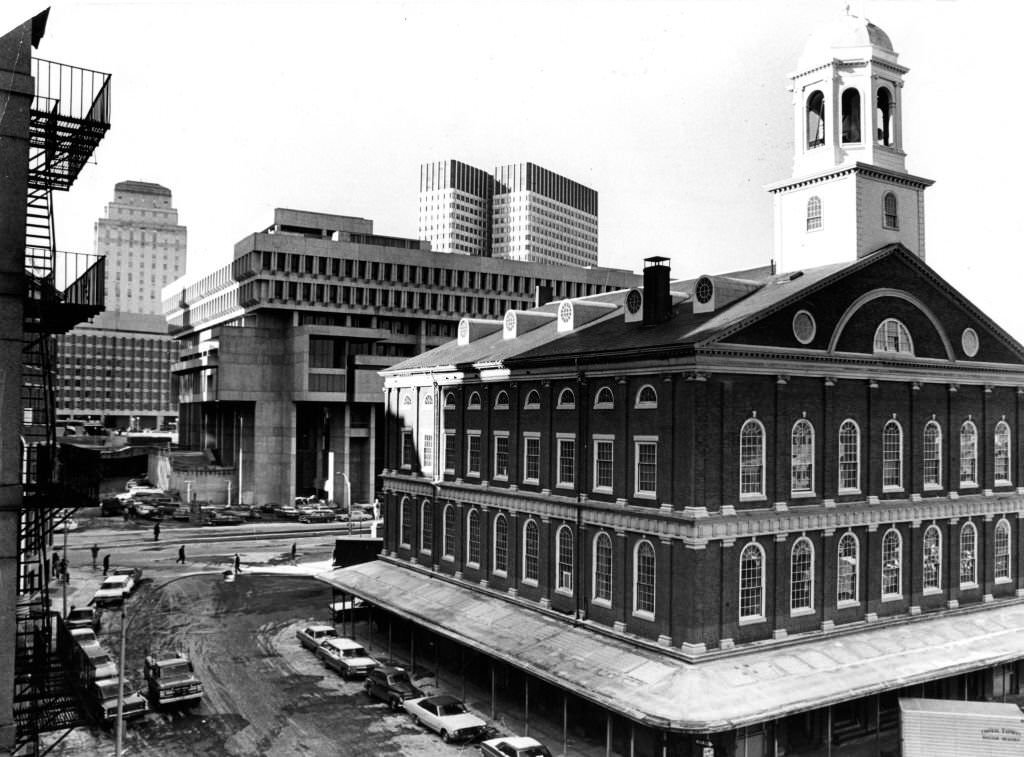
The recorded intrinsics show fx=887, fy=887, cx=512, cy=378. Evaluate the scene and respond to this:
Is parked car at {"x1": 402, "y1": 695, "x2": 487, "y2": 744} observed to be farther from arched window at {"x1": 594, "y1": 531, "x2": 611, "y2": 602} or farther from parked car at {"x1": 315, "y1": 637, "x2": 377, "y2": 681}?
arched window at {"x1": 594, "y1": 531, "x2": 611, "y2": 602}

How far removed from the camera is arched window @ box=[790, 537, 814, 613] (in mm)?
33969

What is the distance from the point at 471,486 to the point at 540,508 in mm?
6590

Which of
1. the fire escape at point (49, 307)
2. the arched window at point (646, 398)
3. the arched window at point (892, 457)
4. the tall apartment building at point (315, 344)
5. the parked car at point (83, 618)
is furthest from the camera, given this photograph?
the tall apartment building at point (315, 344)

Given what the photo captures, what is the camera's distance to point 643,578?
111 feet

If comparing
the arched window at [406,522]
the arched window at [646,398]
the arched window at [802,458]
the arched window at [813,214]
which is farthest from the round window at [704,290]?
the arched window at [406,522]

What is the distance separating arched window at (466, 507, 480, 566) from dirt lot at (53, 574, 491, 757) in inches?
337

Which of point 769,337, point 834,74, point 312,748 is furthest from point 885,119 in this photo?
point 312,748

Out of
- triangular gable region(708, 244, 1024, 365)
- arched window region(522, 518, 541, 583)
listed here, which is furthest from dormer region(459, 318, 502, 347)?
triangular gable region(708, 244, 1024, 365)

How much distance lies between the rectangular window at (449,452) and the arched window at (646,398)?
51.3ft

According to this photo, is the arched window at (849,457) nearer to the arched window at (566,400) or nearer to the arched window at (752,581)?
the arched window at (752,581)

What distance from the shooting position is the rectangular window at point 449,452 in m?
48.1

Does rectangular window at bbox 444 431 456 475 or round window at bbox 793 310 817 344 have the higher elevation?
round window at bbox 793 310 817 344

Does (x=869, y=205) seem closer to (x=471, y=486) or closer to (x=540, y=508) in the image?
(x=540, y=508)

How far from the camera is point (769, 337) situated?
33719 mm
